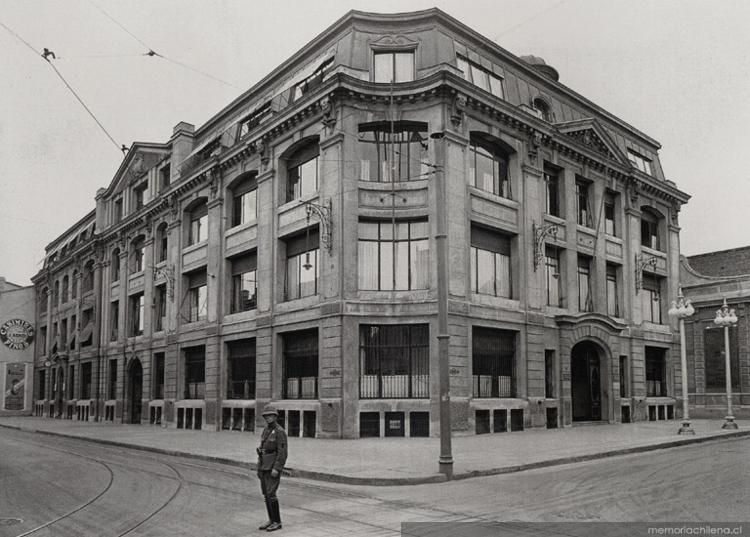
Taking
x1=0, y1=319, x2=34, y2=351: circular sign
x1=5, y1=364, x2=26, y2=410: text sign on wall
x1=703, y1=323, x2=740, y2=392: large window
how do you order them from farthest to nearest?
1. x1=0, y1=319, x2=34, y2=351: circular sign
2. x1=5, y1=364, x2=26, y2=410: text sign on wall
3. x1=703, y1=323, x2=740, y2=392: large window

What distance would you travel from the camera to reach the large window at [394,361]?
82.2 feet

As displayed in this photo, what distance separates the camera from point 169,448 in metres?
22.1

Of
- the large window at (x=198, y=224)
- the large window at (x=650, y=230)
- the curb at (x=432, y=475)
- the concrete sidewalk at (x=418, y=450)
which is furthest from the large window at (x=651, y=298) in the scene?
the large window at (x=198, y=224)

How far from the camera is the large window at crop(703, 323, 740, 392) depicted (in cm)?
4194

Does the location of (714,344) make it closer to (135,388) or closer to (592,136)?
(592,136)

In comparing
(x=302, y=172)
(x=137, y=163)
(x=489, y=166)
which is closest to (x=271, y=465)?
(x=302, y=172)

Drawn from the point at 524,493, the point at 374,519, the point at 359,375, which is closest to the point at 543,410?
the point at 359,375

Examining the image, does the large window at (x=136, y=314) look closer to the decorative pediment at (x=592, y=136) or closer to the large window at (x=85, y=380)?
the large window at (x=85, y=380)

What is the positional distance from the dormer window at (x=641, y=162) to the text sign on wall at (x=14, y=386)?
53.7 m

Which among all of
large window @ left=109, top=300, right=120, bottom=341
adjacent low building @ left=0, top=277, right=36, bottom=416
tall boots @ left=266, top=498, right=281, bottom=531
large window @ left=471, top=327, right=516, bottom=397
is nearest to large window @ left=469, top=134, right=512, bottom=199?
large window @ left=471, top=327, right=516, bottom=397

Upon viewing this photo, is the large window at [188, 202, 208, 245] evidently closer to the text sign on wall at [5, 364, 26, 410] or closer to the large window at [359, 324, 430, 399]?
the large window at [359, 324, 430, 399]

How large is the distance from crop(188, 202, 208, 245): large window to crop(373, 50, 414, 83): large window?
13.5 metres

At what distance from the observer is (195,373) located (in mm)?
36219

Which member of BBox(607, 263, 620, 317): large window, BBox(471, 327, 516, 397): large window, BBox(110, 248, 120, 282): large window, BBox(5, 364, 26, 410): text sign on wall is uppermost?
BBox(110, 248, 120, 282): large window
